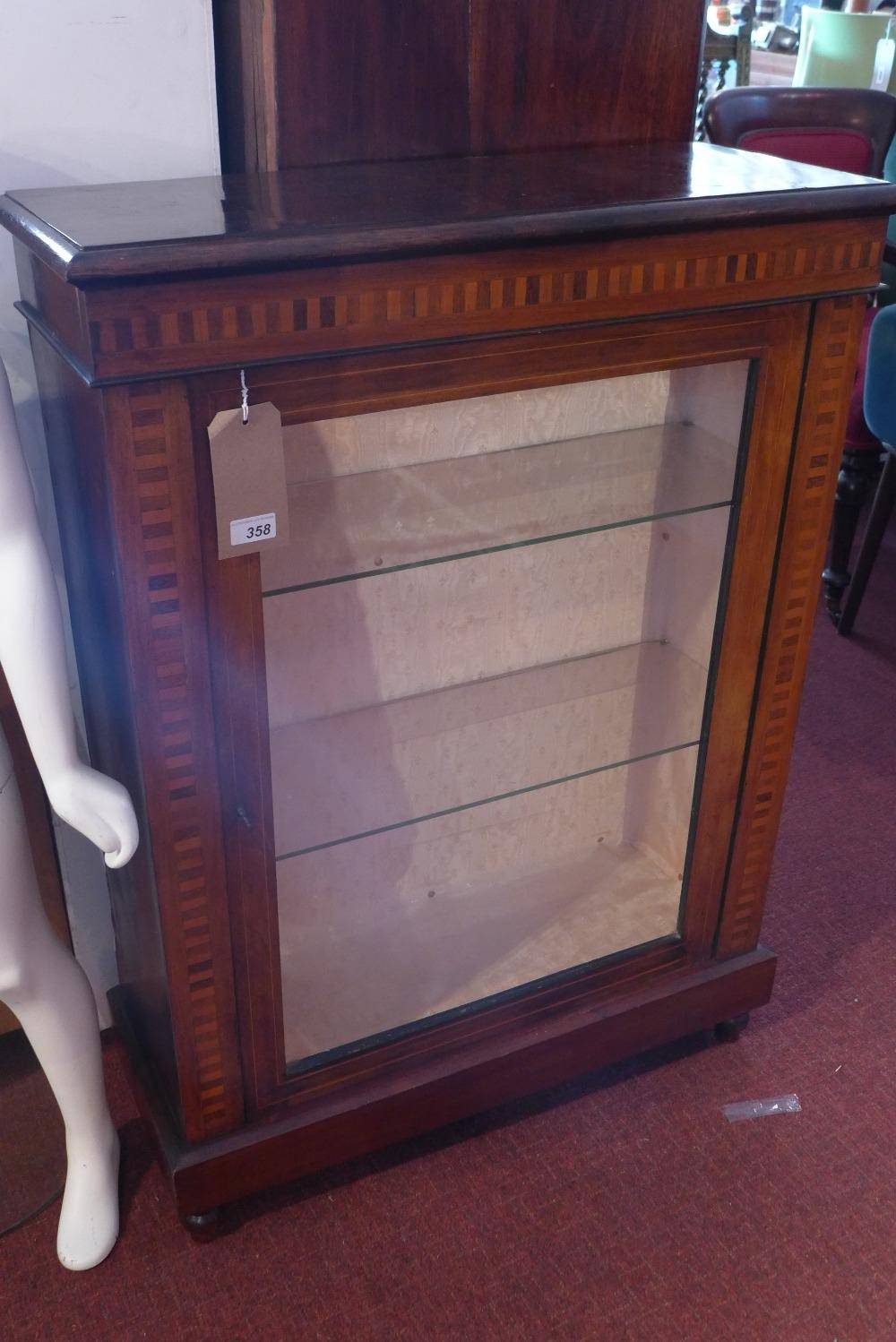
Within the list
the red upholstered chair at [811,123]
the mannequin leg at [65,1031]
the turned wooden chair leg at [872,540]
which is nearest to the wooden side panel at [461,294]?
the mannequin leg at [65,1031]

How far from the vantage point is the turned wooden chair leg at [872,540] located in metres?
2.27

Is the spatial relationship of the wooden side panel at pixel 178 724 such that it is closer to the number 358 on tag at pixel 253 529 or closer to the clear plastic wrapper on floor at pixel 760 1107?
the number 358 on tag at pixel 253 529

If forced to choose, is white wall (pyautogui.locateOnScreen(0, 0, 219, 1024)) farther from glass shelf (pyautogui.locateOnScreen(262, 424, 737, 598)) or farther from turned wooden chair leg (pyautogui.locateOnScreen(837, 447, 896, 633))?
turned wooden chair leg (pyautogui.locateOnScreen(837, 447, 896, 633))

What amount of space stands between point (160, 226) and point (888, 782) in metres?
1.52

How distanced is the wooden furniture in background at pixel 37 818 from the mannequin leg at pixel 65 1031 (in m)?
0.11

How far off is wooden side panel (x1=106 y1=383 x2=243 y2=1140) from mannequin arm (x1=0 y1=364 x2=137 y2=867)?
46mm

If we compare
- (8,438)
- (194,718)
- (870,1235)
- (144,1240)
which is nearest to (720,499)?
(194,718)

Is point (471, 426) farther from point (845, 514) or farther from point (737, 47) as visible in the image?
A: point (737, 47)

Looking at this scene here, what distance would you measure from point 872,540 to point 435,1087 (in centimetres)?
147

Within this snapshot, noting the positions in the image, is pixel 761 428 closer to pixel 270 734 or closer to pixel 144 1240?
pixel 270 734

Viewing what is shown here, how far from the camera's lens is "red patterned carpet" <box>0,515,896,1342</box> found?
1.19 m

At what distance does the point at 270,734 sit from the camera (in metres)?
1.22

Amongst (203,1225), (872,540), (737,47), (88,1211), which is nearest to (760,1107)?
(203,1225)

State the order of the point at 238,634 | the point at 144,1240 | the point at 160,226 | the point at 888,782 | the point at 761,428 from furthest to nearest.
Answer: the point at 888,782 → the point at 144,1240 → the point at 761,428 → the point at 238,634 → the point at 160,226
